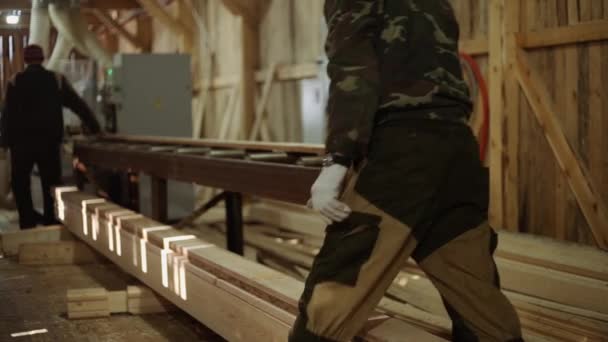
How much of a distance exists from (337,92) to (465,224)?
1.66 feet

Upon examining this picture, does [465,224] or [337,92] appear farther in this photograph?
[465,224]

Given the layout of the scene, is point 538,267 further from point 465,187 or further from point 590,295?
point 465,187

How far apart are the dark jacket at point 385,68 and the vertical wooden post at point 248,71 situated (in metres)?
6.67

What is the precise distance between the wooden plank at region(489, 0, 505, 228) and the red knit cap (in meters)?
3.58

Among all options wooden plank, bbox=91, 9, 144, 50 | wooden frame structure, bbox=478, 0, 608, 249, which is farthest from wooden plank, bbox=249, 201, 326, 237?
wooden plank, bbox=91, 9, 144, 50

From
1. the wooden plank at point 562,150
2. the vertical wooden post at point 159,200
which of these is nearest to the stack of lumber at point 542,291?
the wooden plank at point 562,150

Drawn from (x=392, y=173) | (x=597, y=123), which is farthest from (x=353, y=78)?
(x=597, y=123)

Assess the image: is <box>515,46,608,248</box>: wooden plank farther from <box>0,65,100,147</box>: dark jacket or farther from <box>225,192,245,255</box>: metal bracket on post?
<box>0,65,100,147</box>: dark jacket

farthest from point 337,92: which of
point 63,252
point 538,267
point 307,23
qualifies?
point 307,23

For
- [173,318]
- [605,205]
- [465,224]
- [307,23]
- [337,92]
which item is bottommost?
[173,318]

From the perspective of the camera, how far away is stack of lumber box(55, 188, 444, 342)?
234cm

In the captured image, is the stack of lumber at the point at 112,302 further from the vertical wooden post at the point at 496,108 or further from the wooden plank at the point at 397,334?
the vertical wooden post at the point at 496,108

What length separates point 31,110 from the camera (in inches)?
231

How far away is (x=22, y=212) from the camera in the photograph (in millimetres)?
5895
